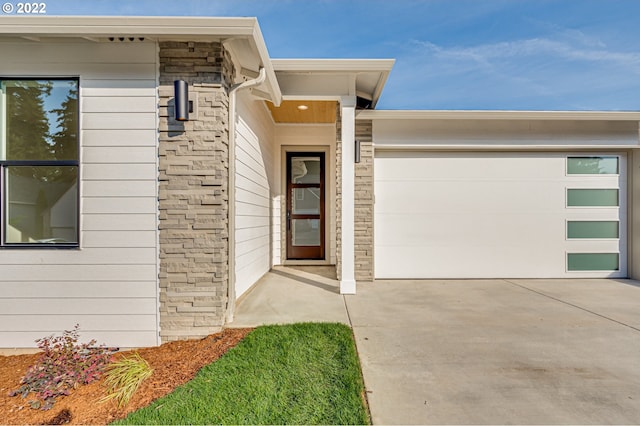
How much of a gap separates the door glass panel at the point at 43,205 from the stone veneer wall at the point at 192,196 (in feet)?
2.85

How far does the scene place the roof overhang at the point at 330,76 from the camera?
403cm

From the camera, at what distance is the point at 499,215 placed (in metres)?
5.57

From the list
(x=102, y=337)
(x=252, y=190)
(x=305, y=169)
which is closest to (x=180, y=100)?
(x=252, y=190)

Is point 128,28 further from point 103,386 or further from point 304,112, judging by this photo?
point 304,112

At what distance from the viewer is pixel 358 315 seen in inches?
140

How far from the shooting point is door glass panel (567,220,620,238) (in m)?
5.52

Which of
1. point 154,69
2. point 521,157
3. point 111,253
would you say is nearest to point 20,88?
point 154,69

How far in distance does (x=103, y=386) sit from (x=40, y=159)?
222 cm

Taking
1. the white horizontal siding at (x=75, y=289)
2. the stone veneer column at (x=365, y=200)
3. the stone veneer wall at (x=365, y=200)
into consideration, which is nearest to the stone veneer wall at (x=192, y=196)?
the white horizontal siding at (x=75, y=289)

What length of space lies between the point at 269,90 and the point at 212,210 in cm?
178

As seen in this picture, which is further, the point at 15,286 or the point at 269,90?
the point at 269,90

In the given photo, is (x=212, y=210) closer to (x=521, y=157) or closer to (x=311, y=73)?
(x=311, y=73)

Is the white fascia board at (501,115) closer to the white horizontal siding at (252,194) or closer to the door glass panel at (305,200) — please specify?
the white horizontal siding at (252,194)

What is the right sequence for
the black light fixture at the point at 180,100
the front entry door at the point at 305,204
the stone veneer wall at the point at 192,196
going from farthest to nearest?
1. the front entry door at the point at 305,204
2. the stone veneer wall at the point at 192,196
3. the black light fixture at the point at 180,100
